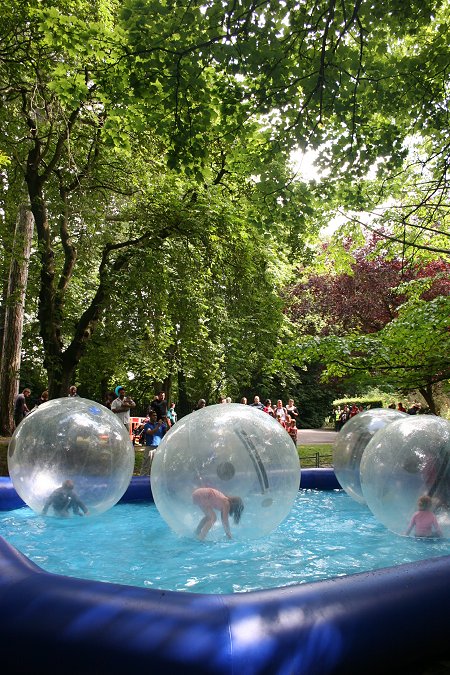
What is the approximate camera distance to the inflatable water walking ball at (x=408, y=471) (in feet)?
18.9

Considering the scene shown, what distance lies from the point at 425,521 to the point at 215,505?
2215 millimetres

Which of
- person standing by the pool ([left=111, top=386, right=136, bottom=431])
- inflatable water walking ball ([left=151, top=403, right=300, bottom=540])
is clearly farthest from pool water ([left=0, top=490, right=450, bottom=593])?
person standing by the pool ([left=111, top=386, right=136, bottom=431])

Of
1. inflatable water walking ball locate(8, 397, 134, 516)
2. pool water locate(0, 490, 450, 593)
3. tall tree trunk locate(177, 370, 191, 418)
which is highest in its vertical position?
tall tree trunk locate(177, 370, 191, 418)

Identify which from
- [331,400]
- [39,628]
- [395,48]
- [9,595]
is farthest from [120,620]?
[331,400]

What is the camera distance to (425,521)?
5832mm

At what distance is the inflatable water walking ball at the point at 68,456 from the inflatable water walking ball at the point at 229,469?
127 centimetres

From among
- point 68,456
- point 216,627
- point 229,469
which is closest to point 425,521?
point 229,469

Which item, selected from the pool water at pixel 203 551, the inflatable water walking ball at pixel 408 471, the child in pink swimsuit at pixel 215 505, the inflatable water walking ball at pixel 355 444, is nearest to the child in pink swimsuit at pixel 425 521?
the inflatable water walking ball at pixel 408 471

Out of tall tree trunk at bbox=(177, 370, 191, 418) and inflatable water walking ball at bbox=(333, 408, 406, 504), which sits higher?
tall tree trunk at bbox=(177, 370, 191, 418)

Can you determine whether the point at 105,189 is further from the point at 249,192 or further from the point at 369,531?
the point at 369,531

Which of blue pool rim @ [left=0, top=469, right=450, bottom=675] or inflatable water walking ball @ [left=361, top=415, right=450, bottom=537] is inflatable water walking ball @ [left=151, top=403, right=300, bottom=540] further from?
blue pool rim @ [left=0, top=469, right=450, bottom=675]

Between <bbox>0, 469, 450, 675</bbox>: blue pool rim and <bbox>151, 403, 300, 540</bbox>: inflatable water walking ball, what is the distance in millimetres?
1608

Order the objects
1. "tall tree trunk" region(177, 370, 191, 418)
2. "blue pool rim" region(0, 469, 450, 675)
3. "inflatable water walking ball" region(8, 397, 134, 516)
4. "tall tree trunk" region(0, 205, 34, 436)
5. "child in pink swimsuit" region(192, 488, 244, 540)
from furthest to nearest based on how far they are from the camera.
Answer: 1. "tall tree trunk" region(177, 370, 191, 418)
2. "tall tree trunk" region(0, 205, 34, 436)
3. "inflatable water walking ball" region(8, 397, 134, 516)
4. "child in pink swimsuit" region(192, 488, 244, 540)
5. "blue pool rim" region(0, 469, 450, 675)

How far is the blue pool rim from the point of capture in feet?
9.77
